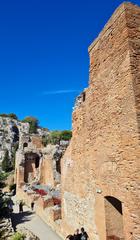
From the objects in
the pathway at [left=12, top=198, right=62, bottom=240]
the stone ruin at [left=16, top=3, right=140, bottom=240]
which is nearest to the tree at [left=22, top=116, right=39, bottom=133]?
the pathway at [left=12, top=198, right=62, bottom=240]

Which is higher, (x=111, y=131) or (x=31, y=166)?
(x=111, y=131)

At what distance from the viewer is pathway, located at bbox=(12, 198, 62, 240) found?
12.4 metres

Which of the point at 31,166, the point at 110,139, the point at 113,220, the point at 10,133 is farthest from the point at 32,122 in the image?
the point at 110,139

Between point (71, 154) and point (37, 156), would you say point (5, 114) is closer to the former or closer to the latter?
point (37, 156)

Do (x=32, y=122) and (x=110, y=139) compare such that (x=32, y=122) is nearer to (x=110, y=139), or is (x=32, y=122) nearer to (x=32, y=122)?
(x=32, y=122)

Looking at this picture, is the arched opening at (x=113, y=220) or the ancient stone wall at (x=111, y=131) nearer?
the ancient stone wall at (x=111, y=131)

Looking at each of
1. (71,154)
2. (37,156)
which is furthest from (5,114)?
(71,154)

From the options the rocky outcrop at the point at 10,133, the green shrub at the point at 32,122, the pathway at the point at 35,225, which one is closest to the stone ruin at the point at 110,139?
the pathway at the point at 35,225

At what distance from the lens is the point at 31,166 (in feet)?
122

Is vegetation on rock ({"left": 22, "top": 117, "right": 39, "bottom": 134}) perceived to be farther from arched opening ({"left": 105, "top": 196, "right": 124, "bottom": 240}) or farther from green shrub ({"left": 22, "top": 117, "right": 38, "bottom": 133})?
arched opening ({"left": 105, "top": 196, "right": 124, "bottom": 240})

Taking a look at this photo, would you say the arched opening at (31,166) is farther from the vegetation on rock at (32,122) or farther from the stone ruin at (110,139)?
the vegetation on rock at (32,122)

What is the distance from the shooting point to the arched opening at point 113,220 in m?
6.77

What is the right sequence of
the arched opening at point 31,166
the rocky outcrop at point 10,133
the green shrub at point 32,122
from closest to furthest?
the arched opening at point 31,166 → the rocky outcrop at point 10,133 → the green shrub at point 32,122

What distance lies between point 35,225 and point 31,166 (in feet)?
75.3
